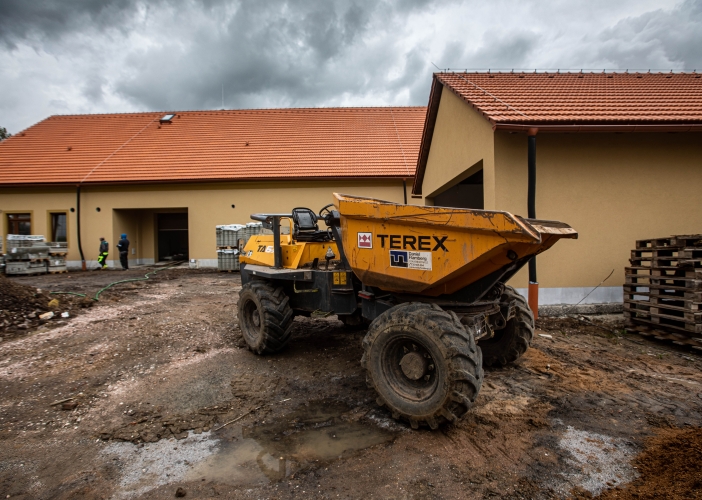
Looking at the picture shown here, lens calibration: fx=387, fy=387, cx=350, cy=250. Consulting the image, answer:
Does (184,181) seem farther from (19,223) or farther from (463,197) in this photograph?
(463,197)

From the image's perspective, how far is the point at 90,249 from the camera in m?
15.3

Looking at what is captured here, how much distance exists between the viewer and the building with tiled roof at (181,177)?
14.9 meters

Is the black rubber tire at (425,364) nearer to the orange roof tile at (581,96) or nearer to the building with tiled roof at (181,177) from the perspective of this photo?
the orange roof tile at (581,96)

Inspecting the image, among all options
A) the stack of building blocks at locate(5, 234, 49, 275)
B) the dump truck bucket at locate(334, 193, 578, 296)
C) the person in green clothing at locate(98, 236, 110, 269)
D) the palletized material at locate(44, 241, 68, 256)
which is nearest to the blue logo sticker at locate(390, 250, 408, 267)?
the dump truck bucket at locate(334, 193, 578, 296)

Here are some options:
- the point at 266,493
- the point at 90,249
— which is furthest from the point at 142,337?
the point at 90,249

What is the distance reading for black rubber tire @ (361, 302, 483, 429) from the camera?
111 inches

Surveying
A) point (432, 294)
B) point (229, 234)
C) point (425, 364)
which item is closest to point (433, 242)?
point (432, 294)

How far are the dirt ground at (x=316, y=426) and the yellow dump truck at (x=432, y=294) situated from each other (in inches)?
13.2

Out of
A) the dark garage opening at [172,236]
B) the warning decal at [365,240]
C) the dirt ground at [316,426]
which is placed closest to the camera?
the dirt ground at [316,426]

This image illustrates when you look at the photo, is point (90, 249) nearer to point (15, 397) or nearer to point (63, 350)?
point (63, 350)

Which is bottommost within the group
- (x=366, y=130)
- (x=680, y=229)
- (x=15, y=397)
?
(x=15, y=397)

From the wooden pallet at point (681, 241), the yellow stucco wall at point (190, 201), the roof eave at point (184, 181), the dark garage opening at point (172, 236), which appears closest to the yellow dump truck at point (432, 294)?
the wooden pallet at point (681, 241)

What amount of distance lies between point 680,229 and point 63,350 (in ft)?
32.9

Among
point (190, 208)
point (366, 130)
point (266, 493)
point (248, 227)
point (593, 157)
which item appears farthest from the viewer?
point (366, 130)
